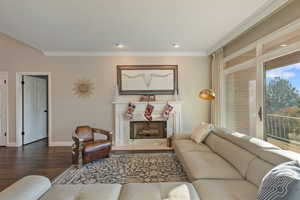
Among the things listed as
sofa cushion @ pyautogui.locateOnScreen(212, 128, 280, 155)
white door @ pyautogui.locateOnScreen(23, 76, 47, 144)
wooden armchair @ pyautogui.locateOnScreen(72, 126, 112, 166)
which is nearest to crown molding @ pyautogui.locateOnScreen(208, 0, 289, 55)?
sofa cushion @ pyautogui.locateOnScreen(212, 128, 280, 155)

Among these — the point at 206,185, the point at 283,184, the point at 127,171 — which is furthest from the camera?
the point at 127,171

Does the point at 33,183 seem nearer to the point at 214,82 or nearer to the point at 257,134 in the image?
the point at 257,134

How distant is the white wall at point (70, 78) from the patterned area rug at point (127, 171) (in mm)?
1674

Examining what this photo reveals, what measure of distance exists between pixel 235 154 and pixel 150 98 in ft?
10.1

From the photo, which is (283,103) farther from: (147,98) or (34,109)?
(34,109)

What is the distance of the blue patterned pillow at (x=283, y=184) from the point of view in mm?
1165

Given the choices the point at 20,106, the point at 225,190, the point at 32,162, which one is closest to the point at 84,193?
the point at 225,190

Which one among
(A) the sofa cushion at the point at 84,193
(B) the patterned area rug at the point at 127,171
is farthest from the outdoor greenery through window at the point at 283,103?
(A) the sofa cushion at the point at 84,193

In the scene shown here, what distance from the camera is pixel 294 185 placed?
3.84 feet

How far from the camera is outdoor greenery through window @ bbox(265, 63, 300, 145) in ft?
8.33

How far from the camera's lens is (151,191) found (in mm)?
1703

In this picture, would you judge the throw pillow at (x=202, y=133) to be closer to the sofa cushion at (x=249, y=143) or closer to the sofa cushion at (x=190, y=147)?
the sofa cushion at (x=190, y=147)

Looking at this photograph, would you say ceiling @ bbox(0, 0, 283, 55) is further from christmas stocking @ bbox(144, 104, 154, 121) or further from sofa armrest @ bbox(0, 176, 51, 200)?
sofa armrest @ bbox(0, 176, 51, 200)

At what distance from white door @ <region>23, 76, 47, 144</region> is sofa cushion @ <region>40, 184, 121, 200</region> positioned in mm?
4541
